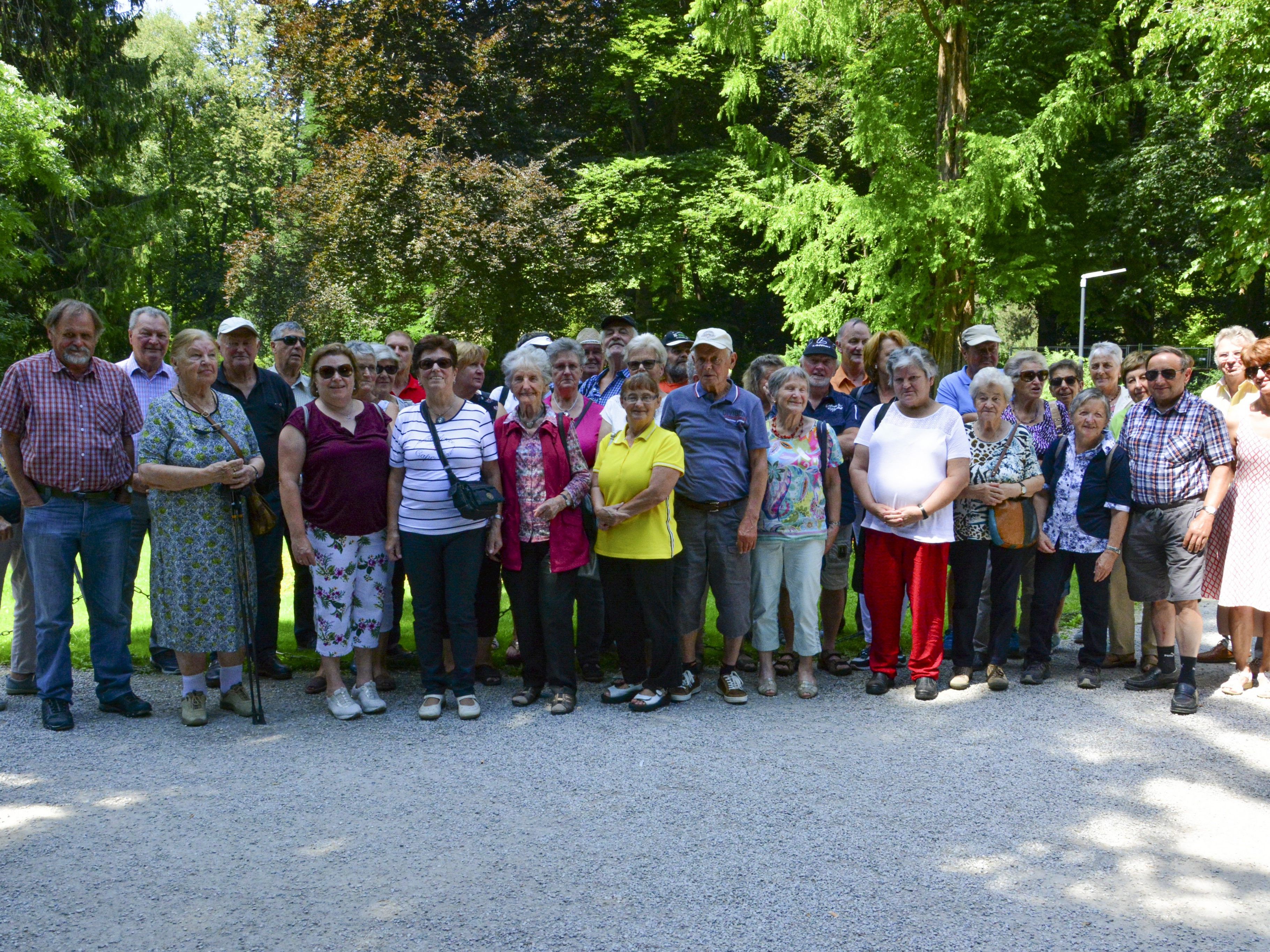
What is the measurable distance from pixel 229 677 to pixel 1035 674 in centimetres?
484

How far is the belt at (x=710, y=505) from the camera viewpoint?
603 cm

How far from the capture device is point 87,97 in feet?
84.0

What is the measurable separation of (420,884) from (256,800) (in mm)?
1194

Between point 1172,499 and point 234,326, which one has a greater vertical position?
point 234,326

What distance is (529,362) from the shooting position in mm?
5805

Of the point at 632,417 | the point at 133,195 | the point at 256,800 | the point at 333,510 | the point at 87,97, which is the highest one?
the point at 87,97

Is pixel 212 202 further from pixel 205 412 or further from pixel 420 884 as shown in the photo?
pixel 420 884

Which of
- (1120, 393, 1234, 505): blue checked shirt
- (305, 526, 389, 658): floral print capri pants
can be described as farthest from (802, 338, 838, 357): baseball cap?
(305, 526, 389, 658): floral print capri pants

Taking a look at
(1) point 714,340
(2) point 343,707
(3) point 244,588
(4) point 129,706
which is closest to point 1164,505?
(1) point 714,340

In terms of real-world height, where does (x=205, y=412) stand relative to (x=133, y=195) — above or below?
below

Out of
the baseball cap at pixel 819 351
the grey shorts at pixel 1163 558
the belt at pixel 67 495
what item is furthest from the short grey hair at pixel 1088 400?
the belt at pixel 67 495

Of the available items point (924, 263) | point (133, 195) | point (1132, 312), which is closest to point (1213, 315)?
point (1132, 312)

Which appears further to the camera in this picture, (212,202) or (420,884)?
(212,202)

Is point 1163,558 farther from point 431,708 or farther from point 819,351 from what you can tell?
point 431,708
